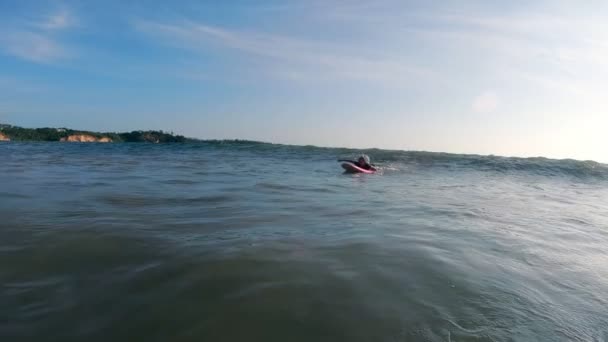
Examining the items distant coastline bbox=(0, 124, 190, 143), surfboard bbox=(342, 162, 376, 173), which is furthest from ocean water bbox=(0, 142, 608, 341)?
distant coastline bbox=(0, 124, 190, 143)

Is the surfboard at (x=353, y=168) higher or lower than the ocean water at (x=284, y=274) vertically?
higher

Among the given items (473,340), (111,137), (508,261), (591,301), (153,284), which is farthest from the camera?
(111,137)

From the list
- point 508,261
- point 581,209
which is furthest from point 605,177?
point 508,261

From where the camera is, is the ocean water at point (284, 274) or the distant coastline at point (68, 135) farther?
the distant coastline at point (68, 135)

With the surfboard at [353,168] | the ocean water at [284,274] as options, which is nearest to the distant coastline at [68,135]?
the surfboard at [353,168]

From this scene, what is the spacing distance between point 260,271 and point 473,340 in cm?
199

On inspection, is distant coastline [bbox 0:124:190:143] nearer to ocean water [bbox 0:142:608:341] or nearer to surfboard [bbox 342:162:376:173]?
surfboard [bbox 342:162:376:173]

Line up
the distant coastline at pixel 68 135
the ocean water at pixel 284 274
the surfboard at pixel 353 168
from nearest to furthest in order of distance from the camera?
the ocean water at pixel 284 274
the surfboard at pixel 353 168
the distant coastline at pixel 68 135

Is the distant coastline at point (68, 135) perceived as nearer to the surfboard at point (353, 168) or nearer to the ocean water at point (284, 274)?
the surfboard at point (353, 168)

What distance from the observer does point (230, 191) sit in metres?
9.43

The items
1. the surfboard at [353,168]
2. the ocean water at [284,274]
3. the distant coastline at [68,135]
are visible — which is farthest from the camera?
the distant coastline at [68,135]

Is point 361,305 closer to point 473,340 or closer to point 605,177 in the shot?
point 473,340

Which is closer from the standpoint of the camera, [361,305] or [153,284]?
[361,305]

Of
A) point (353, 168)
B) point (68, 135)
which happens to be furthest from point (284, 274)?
point (68, 135)
